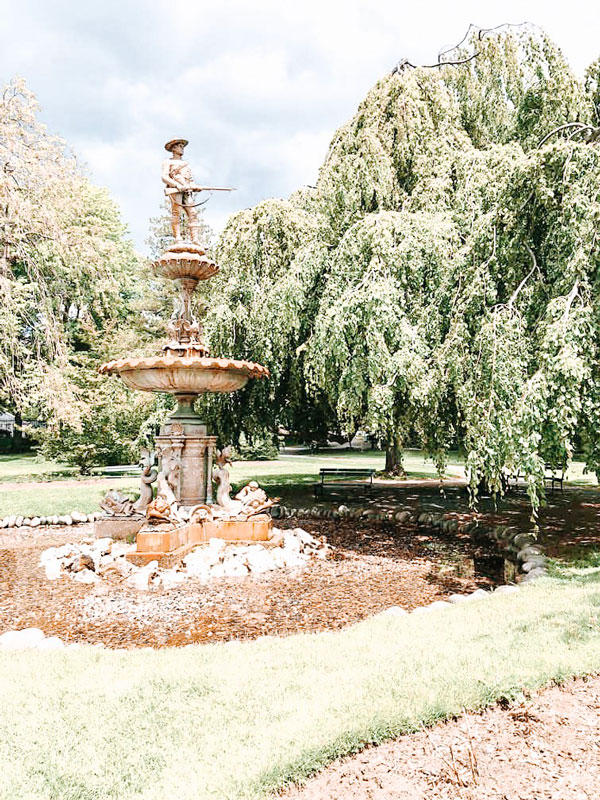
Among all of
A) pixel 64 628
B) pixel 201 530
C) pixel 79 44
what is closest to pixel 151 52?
pixel 79 44

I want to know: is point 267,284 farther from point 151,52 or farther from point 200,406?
point 151,52

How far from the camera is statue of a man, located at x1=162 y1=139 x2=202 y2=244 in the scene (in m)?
9.98

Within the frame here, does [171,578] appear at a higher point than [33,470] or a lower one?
higher

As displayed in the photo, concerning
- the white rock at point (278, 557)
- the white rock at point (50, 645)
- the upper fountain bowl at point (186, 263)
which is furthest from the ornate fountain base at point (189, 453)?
the white rock at point (50, 645)

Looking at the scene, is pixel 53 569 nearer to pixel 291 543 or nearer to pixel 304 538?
pixel 291 543

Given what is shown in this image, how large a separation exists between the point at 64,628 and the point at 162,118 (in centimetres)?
1026

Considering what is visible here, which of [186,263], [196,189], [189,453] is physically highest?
[196,189]

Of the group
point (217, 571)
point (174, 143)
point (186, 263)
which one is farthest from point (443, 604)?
point (174, 143)

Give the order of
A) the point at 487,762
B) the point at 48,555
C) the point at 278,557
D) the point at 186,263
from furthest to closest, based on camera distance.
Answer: the point at 186,263 → the point at 48,555 → the point at 278,557 → the point at 487,762

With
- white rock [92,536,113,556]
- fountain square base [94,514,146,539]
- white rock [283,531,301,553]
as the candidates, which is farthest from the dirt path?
fountain square base [94,514,146,539]

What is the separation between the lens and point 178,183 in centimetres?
999

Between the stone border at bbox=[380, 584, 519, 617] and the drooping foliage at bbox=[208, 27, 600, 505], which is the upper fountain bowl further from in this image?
the stone border at bbox=[380, 584, 519, 617]

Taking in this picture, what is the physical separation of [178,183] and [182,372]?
3680mm

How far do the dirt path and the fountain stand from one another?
5.37 metres
